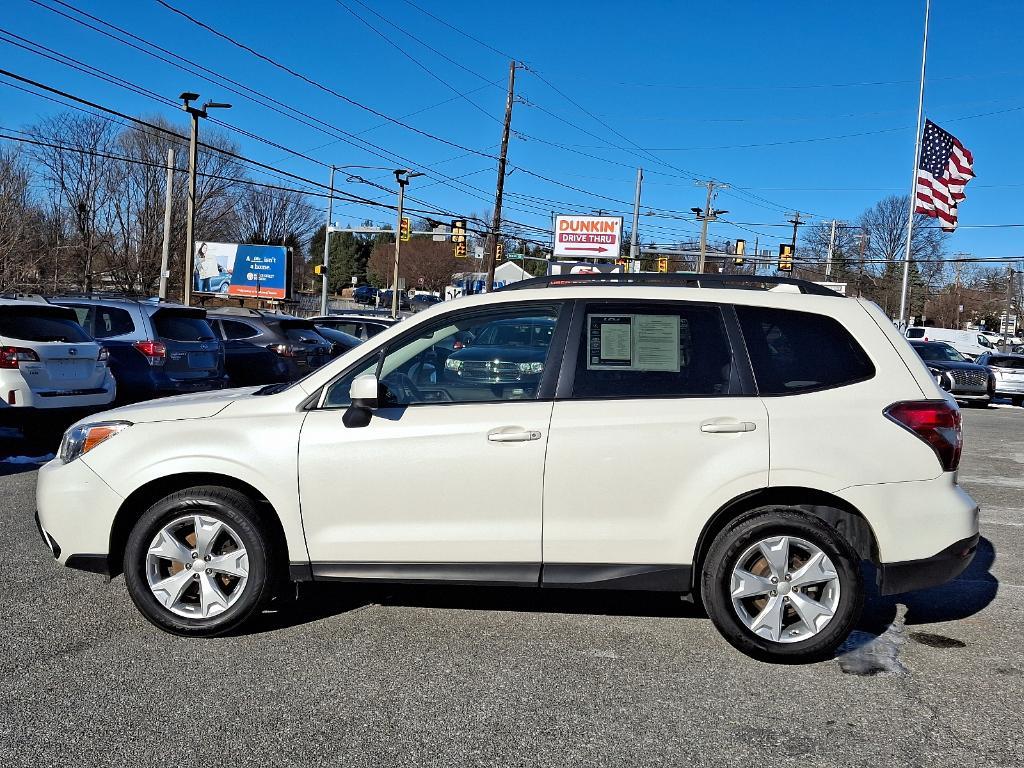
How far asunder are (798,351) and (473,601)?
88.3 inches

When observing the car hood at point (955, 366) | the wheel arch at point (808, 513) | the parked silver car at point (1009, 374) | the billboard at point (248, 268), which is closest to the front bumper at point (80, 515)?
the wheel arch at point (808, 513)

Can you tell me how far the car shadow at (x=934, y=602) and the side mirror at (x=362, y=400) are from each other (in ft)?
9.35

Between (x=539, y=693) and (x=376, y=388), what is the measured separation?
1.54m

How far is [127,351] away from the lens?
40.0ft

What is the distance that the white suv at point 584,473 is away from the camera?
4.25m

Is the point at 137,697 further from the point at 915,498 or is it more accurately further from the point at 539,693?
the point at 915,498

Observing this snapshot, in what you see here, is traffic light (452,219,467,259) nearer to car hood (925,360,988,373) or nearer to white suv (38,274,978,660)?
car hood (925,360,988,373)

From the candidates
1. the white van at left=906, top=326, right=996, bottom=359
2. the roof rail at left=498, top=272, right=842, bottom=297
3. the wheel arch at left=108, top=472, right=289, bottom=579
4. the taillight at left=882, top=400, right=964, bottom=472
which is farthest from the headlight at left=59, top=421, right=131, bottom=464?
the white van at left=906, top=326, right=996, bottom=359

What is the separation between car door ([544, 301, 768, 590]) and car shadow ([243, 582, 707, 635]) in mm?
743

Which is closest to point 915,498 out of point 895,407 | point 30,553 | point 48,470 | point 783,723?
point 895,407

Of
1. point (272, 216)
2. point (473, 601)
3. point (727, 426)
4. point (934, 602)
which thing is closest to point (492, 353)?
point (727, 426)

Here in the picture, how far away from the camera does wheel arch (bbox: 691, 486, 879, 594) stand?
4309 mm

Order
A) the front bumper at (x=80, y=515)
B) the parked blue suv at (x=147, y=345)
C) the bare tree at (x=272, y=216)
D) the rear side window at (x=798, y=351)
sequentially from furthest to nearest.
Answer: the bare tree at (x=272, y=216) → the parked blue suv at (x=147, y=345) → the front bumper at (x=80, y=515) → the rear side window at (x=798, y=351)

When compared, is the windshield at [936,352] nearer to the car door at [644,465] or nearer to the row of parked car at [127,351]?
the row of parked car at [127,351]
